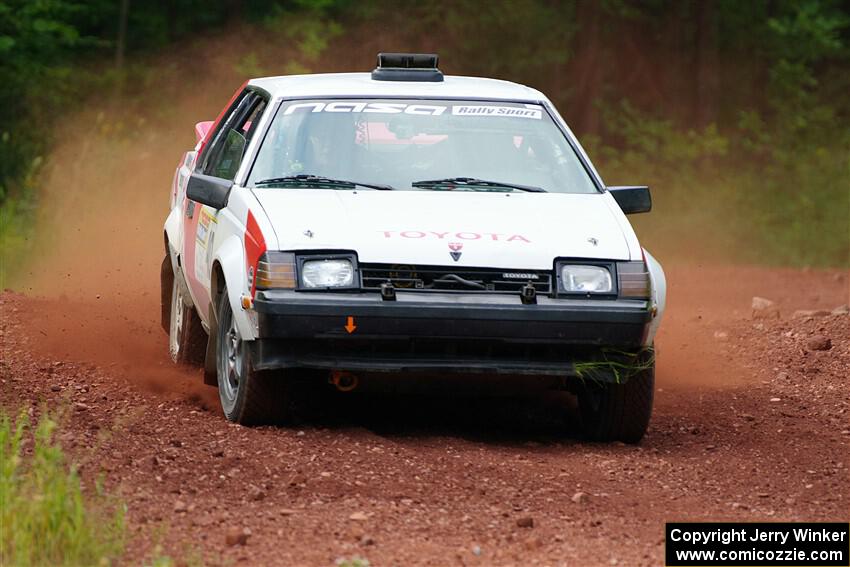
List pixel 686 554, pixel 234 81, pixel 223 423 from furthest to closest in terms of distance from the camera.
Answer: pixel 234 81
pixel 223 423
pixel 686 554

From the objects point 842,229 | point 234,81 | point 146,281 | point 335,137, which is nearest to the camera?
point 335,137

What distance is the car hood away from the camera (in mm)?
6773

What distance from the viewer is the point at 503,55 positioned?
24406 millimetres

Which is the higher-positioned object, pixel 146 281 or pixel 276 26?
pixel 276 26

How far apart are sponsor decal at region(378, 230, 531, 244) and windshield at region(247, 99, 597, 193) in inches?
29.4

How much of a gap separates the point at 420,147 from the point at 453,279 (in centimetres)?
129

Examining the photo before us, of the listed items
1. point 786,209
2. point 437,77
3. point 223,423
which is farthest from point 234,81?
point 223,423

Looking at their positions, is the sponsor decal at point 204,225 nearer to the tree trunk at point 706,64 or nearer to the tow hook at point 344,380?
the tow hook at point 344,380

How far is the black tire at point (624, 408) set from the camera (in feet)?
23.9

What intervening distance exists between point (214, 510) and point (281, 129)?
276 cm

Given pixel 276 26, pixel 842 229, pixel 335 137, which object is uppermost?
pixel 276 26

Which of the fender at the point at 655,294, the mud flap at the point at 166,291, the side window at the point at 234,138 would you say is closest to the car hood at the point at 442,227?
the fender at the point at 655,294

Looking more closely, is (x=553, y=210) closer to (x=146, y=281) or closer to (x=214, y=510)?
(x=214, y=510)

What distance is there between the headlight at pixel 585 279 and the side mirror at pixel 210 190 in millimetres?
Answer: 1773
